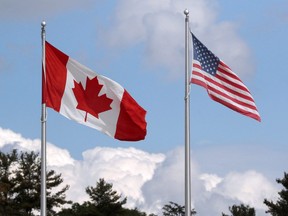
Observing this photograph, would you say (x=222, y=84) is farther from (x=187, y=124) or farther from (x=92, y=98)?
(x=92, y=98)

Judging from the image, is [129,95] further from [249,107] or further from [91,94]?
[249,107]

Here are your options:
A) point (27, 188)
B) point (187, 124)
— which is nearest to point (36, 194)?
point (27, 188)

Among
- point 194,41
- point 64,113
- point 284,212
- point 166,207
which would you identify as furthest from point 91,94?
point 166,207

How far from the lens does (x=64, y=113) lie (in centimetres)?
2320

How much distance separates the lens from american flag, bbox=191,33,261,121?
976 inches

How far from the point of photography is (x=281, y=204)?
3583 inches

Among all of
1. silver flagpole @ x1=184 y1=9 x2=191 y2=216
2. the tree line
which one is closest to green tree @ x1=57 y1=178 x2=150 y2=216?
the tree line

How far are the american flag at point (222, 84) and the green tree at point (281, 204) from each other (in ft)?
215

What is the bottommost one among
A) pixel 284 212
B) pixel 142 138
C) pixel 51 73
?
pixel 142 138

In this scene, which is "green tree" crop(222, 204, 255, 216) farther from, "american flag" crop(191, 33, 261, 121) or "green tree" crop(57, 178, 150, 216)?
"american flag" crop(191, 33, 261, 121)

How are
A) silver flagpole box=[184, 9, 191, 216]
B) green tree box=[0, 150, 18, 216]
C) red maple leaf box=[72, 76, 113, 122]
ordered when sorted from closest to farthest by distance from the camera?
red maple leaf box=[72, 76, 113, 122] < silver flagpole box=[184, 9, 191, 216] < green tree box=[0, 150, 18, 216]

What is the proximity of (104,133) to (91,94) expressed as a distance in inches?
39.3

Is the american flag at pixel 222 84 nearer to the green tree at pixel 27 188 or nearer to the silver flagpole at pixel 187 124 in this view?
the silver flagpole at pixel 187 124

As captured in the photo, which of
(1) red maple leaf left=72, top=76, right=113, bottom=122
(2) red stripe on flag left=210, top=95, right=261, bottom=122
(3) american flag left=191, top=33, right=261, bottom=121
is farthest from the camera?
(3) american flag left=191, top=33, right=261, bottom=121
